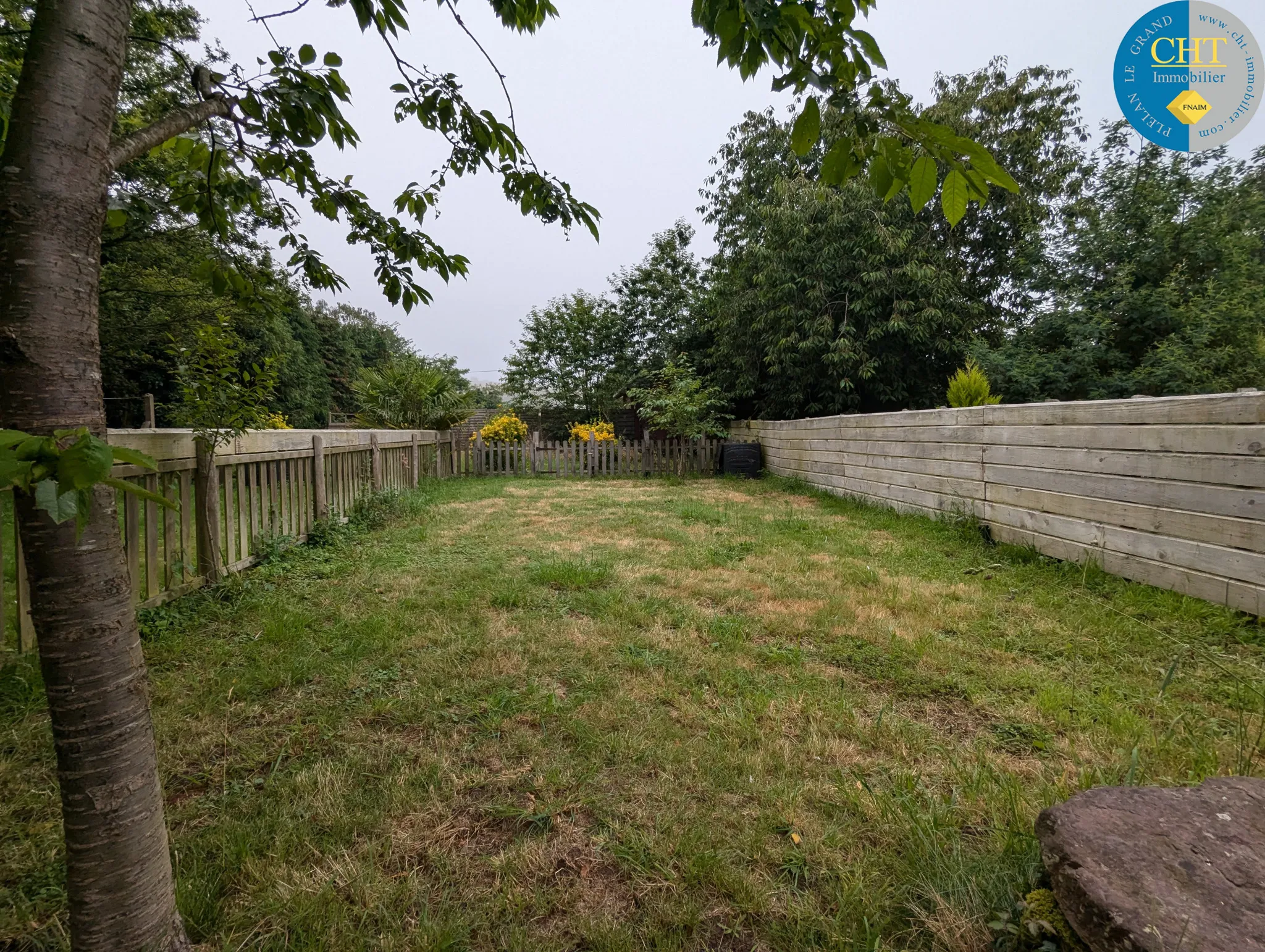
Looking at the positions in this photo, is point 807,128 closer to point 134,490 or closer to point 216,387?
point 134,490

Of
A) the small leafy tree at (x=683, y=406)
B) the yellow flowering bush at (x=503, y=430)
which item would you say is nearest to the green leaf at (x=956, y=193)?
the small leafy tree at (x=683, y=406)

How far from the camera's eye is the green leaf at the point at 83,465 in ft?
1.96

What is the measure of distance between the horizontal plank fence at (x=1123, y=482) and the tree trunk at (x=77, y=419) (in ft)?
14.7

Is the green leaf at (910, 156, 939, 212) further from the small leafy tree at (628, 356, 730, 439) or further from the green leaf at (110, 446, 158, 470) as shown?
the small leafy tree at (628, 356, 730, 439)

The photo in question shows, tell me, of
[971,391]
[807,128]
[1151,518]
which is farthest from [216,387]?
[971,391]

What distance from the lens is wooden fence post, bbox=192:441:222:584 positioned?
3.48 metres

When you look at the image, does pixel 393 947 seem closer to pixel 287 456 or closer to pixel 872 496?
pixel 287 456

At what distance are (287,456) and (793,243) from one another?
10.0 metres

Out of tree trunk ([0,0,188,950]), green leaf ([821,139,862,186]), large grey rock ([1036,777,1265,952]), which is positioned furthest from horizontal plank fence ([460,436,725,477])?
tree trunk ([0,0,188,950])

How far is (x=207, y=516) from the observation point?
349 centimetres

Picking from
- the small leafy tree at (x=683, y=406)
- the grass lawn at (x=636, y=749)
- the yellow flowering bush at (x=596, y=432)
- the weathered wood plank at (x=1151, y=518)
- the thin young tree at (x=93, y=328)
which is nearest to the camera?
the thin young tree at (x=93, y=328)

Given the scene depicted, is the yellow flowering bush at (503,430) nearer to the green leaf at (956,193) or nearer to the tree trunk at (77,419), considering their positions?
the tree trunk at (77,419)

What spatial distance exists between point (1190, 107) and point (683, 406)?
8621 mm

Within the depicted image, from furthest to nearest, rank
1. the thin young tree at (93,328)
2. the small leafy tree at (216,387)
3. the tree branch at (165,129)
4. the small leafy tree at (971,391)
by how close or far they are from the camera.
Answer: the small leafy tree at (971,391) < the small leafy tree at (216,387) < the tree branch at (165,129) < the thin young tree at (93,328)
